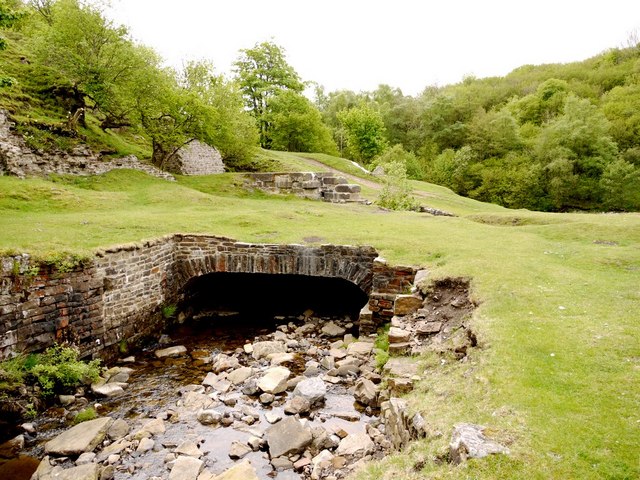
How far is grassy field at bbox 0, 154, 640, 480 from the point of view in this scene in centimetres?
370

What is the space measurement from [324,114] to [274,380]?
6188 centimetres

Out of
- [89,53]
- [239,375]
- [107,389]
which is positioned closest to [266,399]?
[239,375]

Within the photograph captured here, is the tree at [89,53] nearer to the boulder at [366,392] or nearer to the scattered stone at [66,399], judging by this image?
the scattered stone at [66,399]

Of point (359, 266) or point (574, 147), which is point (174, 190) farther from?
point (574, 147)

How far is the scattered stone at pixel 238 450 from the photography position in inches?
241

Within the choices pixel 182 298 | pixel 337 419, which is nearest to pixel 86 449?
pixel 337 419

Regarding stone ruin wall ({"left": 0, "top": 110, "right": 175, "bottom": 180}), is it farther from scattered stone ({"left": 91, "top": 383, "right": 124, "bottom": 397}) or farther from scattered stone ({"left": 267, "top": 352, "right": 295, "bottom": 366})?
scattered stone ({"left": 267, "top": 352, "right": 295, "bottom": 366})

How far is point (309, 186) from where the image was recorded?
75.3 feet

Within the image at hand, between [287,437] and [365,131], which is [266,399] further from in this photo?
[365,131]

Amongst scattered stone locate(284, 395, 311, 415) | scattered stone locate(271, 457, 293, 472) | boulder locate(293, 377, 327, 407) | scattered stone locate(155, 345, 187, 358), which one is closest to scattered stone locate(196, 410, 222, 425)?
scattered stone locate(284, 395, 311, 415)

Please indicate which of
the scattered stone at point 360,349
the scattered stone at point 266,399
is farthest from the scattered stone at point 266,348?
the scattered stone at point 266,399

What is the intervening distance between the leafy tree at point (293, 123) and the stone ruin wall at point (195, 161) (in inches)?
541

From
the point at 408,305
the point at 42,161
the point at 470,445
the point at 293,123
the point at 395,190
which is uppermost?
the point at 293,123

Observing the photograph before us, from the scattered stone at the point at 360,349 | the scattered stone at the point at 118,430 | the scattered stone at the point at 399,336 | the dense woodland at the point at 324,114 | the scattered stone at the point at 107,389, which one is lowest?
the scattered stone at the point at 107,389
